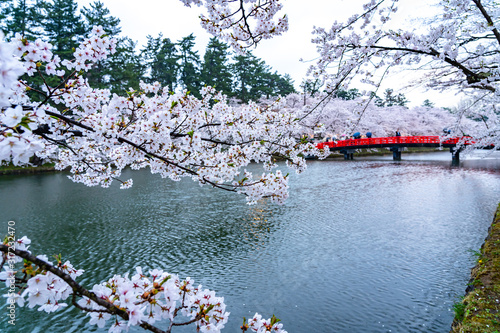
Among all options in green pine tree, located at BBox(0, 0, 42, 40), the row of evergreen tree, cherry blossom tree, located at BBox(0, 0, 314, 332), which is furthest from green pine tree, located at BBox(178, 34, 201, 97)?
cherry blossom tree, located at BBox(0, 0, 314, 332)

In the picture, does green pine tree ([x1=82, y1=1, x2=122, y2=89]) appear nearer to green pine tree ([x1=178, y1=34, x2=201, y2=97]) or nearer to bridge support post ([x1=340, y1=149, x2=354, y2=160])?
green pine tree ([x1=178, y1=34, x2=201, y2=97])

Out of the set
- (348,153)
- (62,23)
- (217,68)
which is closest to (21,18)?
(62,23)

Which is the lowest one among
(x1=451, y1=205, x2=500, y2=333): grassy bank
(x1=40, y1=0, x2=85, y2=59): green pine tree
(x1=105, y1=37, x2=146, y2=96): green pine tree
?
(x1=451, y1=205, x2=500, y2=333): grassy bank

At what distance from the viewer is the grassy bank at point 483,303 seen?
306 cm

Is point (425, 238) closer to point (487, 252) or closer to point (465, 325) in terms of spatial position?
point (487, 252)

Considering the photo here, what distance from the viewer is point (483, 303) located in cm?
344

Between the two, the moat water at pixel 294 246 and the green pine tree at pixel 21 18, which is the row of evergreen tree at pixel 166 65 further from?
the moat water at pixel 294 246

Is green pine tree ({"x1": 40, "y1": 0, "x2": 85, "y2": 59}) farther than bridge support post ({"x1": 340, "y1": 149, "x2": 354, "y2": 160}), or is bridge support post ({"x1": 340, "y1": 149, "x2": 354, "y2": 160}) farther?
bridge support post ({"x1": 340, "y1": 149, "x2": 354, "y2": 160})

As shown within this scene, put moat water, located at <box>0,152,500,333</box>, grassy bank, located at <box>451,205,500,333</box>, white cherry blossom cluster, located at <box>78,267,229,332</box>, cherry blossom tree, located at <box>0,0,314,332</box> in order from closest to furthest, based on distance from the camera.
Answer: cherry blossom tree, located at <box>0,0,314,332</box>, white cherry blossom cluster, located at <box>78,267,229,332</box>, grassy bank, located at <box>451,205,500,333</box>, moat water, located at <box>0,152,500,333</box>

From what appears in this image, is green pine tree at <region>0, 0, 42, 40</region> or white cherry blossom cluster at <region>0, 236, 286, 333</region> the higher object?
green pine tree at <region>0, 0, 42, 40</region>

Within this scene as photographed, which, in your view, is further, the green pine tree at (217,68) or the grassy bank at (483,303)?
the green pine tree at (217,68)

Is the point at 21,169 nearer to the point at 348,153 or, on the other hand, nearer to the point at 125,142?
the point at 125,142

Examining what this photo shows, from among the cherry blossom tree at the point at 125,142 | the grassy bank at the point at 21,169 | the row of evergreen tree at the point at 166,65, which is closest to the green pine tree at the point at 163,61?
the row of evergreen tree at the point at 166,65

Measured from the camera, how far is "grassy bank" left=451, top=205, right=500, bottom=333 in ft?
10.0
